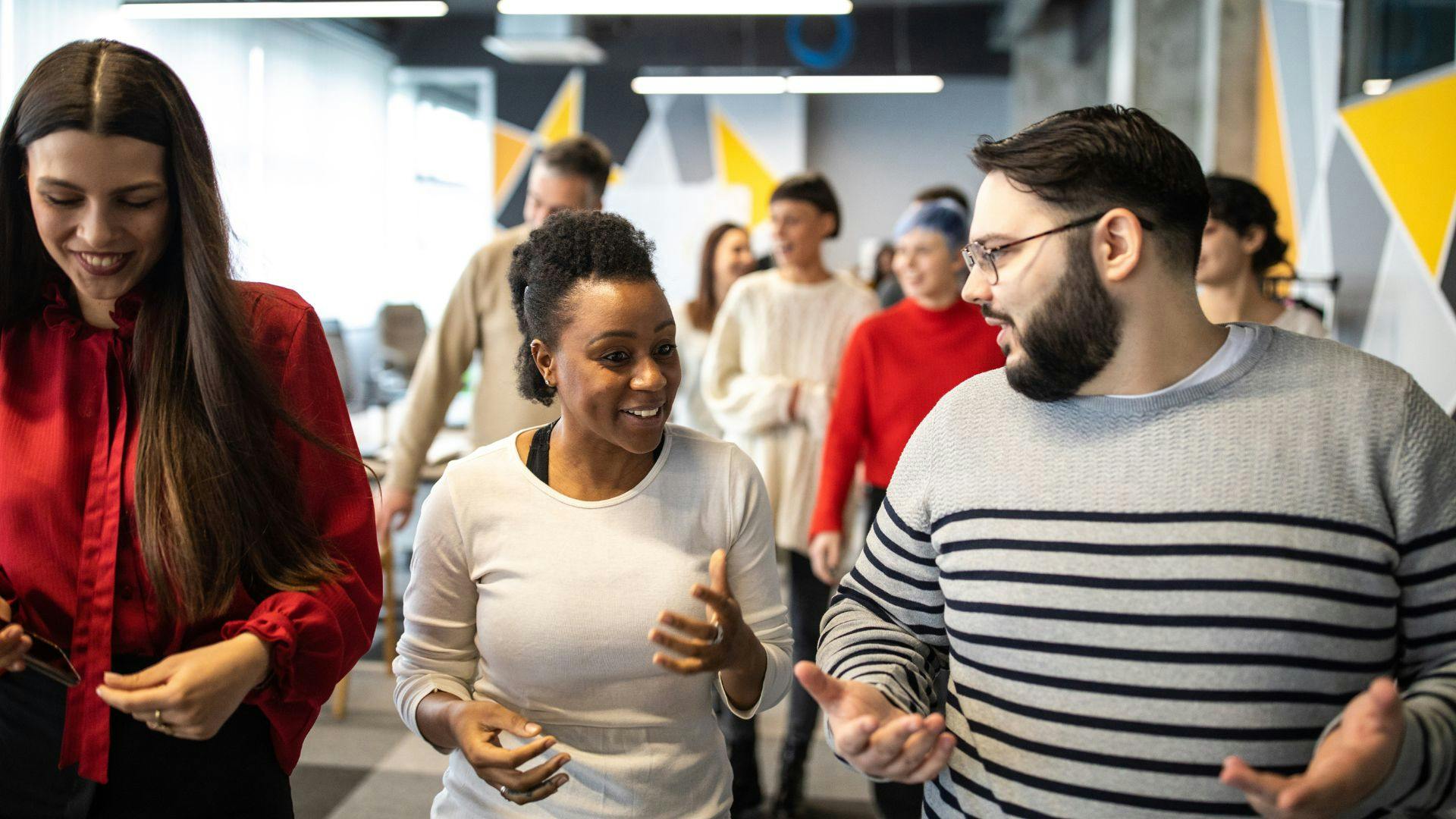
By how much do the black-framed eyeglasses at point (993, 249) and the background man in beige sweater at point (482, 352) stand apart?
1668mm

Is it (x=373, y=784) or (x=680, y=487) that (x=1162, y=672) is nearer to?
(x=680, y=487)

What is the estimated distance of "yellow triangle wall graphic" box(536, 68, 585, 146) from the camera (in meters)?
11.0

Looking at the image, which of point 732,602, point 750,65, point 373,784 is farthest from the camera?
point 750,65

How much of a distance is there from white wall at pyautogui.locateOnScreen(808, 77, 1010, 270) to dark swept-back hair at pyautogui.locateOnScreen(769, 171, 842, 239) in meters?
7.60

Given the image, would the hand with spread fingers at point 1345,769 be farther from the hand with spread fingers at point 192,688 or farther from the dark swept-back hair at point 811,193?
the dark swept-back hair at point 811,193

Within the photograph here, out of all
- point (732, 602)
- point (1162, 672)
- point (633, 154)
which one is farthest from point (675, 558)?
point (633, 154)

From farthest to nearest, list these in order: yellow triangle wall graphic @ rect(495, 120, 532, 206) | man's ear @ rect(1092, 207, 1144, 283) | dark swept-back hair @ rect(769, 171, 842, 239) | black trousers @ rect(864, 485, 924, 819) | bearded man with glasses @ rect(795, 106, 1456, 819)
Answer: yellow triangle wall graphic @ rect(495, 120, 532, 206) < dark swept-back hair @ rect(769, 171, 842, 239) < black trousers @ rect(864, 485, 924, 819) < man's ear @ rect(1092, 207, 1144, 283) < bearded man with glasses @ rect(795, 106, 1456, 819)

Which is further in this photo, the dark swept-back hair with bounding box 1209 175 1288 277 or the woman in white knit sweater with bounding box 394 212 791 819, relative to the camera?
the dark swept-back hair with bounding box 1209 175 1288 277

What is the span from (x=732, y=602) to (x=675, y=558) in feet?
0.69

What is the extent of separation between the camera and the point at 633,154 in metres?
11.0

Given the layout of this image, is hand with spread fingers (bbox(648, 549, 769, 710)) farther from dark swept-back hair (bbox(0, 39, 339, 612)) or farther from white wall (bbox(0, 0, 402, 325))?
white wall (bbox(0, 0, 402, 325))

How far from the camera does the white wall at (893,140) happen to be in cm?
1091

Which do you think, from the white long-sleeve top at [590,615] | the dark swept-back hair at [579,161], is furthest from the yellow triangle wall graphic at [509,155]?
the white long-sleeve top at [590,615]

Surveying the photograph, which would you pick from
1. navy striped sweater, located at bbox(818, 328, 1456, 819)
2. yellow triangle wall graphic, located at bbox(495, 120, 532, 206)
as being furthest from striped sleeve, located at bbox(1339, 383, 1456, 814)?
yellow triangle wall graphic, located at bbox(495, 120, 532, 206)
